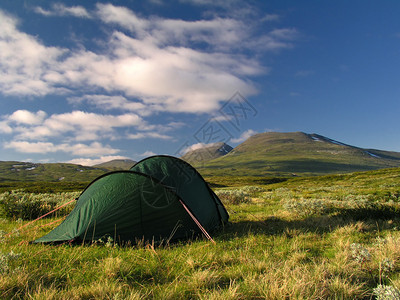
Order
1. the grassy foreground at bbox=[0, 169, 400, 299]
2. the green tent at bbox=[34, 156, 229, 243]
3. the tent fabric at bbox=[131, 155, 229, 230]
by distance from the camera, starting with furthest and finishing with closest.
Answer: the tent fabric at bbox=[131, 155, 229, 230] → the green tent at bbox=[34, 156, 229, 243] → the grassy foreground at bbox=[0, 169, 400, 299]

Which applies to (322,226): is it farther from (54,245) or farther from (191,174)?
(54,245)

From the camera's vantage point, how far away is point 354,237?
5.98 m

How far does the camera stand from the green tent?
603cm

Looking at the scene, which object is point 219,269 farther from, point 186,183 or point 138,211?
point 186,183

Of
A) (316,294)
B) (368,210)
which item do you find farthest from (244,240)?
(368,210)

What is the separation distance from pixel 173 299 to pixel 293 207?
813 cm

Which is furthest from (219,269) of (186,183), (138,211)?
(186,183)

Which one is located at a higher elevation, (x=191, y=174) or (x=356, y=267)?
(x=191, y=174)

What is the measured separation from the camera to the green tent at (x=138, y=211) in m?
6.03

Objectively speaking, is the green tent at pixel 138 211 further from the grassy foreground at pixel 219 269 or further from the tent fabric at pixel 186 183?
the grassy foreground at pixel 219 269

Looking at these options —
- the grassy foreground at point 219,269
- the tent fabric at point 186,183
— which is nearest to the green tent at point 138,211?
the tent fabric at point 186,183

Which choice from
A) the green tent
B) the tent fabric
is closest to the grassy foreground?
the green tent

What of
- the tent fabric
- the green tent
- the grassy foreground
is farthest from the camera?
the tent fabric

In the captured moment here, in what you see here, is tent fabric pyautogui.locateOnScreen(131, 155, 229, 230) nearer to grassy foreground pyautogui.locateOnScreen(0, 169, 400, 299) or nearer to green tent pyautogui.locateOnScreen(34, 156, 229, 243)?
green tent pyautogui.locateOnScreen(34, 156, 229, 243)
